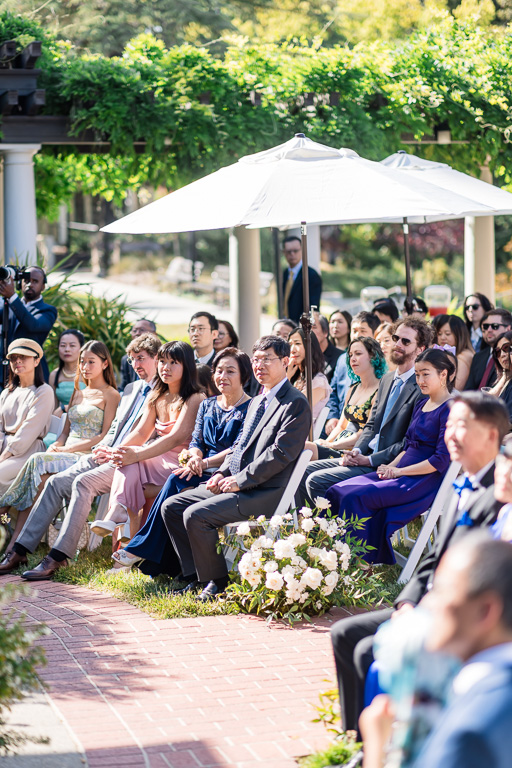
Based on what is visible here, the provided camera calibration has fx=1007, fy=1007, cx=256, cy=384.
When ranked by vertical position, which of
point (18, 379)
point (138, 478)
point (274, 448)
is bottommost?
point (138, 478)

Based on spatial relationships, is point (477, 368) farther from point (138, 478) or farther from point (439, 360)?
point (138, 478)

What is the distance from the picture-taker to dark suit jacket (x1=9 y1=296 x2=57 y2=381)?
8680 millimetres

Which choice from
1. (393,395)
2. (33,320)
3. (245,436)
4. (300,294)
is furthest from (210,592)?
(300,294)

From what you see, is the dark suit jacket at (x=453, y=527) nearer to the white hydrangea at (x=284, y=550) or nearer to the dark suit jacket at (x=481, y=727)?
the white hydrangea at (x=284, y=550)

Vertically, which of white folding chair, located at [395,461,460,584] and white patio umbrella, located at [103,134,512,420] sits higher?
white patio umbrella, located at [103,134,512,420]

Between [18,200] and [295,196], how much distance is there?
5.88 meters

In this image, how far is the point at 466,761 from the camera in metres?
1.88

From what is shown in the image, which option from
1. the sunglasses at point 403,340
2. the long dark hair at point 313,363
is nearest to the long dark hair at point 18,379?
the long dark hair at point 313,363

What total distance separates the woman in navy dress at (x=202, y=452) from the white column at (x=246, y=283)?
20.8 ft

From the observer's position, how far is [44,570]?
6.86m

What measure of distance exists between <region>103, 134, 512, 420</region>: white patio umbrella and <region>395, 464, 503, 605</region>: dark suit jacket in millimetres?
2441

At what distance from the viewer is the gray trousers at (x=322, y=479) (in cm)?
677

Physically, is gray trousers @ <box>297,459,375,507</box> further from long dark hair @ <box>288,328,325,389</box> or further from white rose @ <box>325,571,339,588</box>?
long dark hair @ <box>288,328,325,389</box>

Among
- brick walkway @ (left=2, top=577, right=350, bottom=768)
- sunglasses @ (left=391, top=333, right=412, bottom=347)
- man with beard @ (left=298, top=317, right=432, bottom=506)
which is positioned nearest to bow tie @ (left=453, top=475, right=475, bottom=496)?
brick walkway @ (left=2, top=577, right=350, bottom=768)
